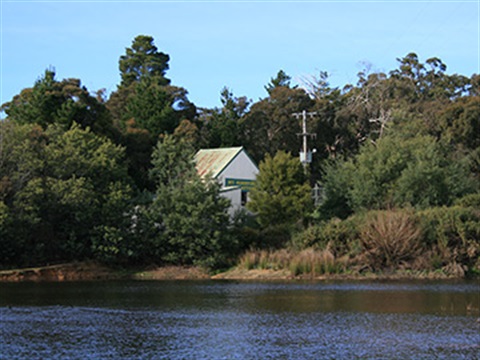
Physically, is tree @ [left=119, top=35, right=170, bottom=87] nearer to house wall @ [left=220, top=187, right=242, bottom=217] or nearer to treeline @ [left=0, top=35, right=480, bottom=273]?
treeline @ [left=0, top=35, right=480, bottom=273]

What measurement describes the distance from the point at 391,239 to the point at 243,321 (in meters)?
22.8

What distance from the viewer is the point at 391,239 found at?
5075 cm

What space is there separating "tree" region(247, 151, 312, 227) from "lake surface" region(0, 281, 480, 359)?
1244 cm

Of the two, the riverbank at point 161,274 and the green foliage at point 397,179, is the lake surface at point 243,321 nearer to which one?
the riverbank at point 161,274

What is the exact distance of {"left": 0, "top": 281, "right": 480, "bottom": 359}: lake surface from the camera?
23.6 metres

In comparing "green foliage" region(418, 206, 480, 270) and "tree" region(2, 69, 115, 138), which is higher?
"tree" region(2, 69, 115, 138)

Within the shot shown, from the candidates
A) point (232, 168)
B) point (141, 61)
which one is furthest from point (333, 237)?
point (141, 61)

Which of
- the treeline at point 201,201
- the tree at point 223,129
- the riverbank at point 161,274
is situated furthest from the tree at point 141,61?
the riverbank at point 161,274

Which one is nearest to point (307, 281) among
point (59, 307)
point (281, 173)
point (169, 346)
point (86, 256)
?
point (281, 173)

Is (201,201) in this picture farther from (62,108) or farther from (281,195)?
(62,108)

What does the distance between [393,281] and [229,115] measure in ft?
140

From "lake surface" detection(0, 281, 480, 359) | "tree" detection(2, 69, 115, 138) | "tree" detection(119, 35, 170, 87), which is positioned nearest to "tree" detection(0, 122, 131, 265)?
"lake surface" detection(0, 281, 480, 359)

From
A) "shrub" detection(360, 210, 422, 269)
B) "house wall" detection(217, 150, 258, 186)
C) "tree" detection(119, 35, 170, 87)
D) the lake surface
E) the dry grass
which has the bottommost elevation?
the lake surface

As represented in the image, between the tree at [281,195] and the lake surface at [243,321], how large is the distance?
12439 mm
